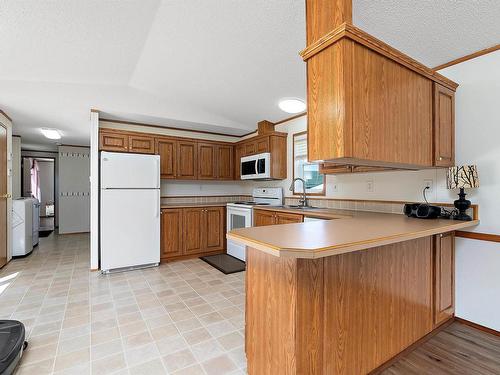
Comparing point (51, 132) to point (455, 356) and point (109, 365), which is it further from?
point (455, 356)

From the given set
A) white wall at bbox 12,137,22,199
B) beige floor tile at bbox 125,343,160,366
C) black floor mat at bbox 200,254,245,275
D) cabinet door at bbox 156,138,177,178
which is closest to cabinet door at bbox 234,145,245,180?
cabinet door at bbox 156,138,177,178

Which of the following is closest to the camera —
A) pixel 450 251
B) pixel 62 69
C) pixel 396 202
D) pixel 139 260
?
pixel 450 251

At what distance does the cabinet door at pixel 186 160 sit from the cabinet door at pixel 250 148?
0.94m

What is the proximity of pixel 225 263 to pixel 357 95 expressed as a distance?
10.8ft

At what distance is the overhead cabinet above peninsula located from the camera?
4.58 ft

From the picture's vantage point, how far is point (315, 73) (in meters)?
1.53

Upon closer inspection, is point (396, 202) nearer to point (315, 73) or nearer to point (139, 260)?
point (315, 73)

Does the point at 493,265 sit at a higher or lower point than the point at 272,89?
lower

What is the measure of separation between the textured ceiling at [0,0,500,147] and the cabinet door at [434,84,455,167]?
1.40 ft

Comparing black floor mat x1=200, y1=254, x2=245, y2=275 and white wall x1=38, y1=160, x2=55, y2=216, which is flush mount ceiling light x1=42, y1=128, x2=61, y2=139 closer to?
black floor mat x1=200, y1=254, x2=245, y2=275

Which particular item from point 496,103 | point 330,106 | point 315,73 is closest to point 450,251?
point 496,103

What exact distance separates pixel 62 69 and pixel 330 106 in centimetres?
310

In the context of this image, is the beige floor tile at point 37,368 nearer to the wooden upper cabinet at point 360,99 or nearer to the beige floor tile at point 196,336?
the beige floor tile at point 196,336

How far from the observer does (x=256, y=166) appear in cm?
431
